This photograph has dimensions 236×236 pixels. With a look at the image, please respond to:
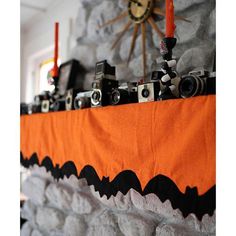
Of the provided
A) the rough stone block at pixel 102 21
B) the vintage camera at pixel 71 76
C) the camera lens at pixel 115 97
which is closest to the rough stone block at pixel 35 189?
the vintage camera at pixel 71 76

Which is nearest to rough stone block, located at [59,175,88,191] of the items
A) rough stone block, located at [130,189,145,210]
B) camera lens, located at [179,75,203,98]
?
rough stone block, located at [130,189,145,210]

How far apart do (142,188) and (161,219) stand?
1.53 ft

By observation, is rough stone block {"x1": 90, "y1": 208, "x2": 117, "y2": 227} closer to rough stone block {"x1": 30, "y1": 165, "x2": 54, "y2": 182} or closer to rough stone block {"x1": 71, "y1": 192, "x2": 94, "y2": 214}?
rough stone block {"x1": 71, "y1": 192, "x2": 94, "y2": 214}

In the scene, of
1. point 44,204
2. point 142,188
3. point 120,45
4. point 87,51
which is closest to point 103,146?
point 142,188

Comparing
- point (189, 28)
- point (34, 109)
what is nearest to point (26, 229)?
point (34, 109)

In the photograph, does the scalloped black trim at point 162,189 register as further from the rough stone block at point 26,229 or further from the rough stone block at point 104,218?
the rough stone block at point 26,229

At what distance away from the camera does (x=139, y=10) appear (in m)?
1.40

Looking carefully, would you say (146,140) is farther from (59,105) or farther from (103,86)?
(59,105)

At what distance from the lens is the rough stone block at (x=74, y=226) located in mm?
1593

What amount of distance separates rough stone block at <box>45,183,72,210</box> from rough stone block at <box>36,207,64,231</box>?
0.05m

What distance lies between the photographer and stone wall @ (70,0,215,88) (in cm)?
113

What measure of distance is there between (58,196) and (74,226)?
0.25 m
